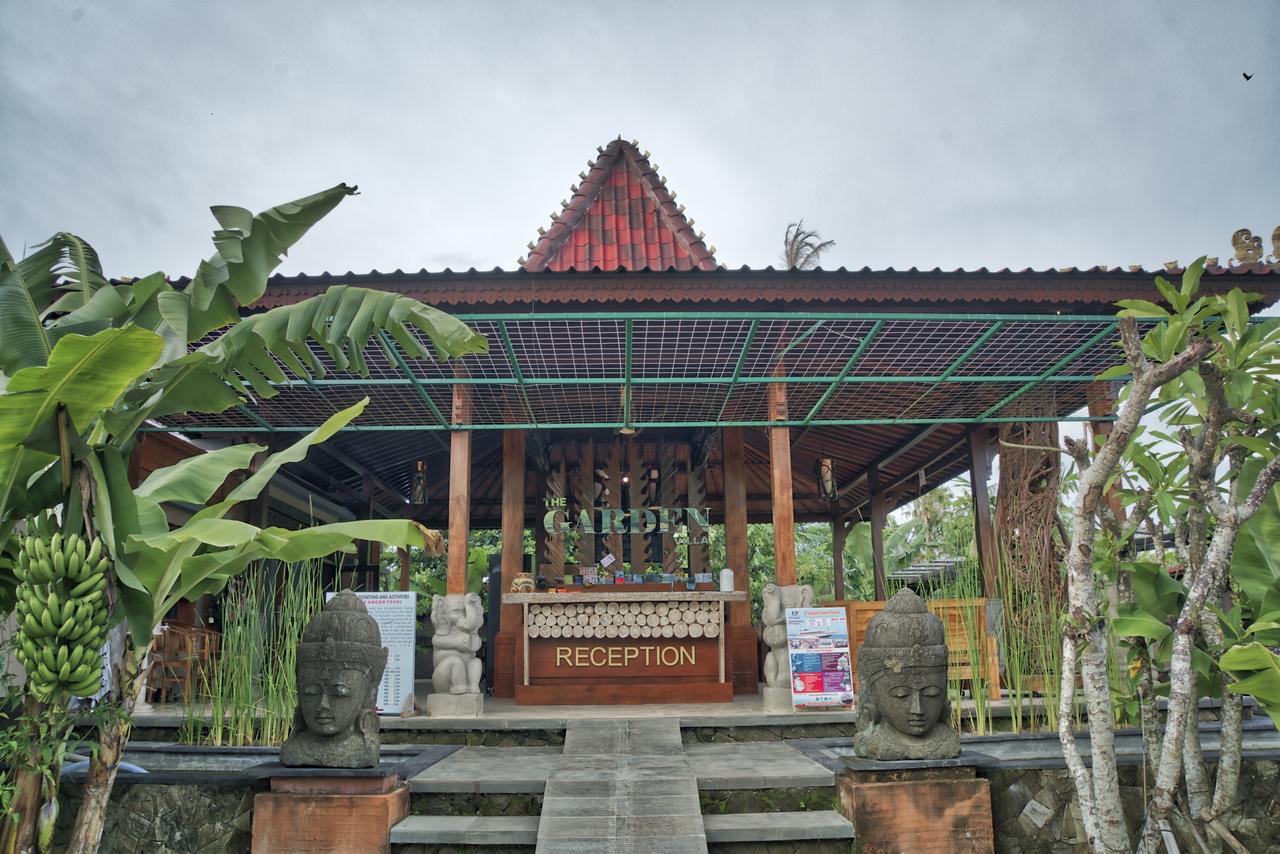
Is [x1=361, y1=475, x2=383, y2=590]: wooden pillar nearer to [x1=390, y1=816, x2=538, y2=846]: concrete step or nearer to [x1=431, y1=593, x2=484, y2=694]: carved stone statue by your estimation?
[x1=431, y1=593, x2=484, y2=694]: carved stone statue

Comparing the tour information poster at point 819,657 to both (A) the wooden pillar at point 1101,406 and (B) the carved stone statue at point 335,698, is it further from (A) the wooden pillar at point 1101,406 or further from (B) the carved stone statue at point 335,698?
(B) the carved stone statue at point 335,698

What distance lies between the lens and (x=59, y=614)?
2967mm

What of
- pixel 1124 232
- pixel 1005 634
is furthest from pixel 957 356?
pixel 1124 232

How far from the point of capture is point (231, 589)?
5.21 meters

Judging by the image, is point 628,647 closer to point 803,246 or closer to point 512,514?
point 512,514

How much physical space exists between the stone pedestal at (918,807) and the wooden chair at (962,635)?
970mm

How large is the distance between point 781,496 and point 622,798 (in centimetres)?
317

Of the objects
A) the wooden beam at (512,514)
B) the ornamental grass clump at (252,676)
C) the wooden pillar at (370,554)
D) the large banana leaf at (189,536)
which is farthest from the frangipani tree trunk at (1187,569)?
the wooden pillar at (370,554)

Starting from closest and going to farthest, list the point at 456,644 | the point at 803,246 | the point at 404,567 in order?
1. the point at 456,644
2. the point at 404,567
3. the point at 803,246

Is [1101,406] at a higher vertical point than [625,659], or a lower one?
higher

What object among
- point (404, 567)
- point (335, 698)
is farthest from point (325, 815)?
point (404, 567)

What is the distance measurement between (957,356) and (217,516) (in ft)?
17.7

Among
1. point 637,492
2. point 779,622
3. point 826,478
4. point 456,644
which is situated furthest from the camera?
point 826,478

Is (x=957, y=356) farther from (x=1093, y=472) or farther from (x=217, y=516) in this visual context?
(x=217, y=516)
